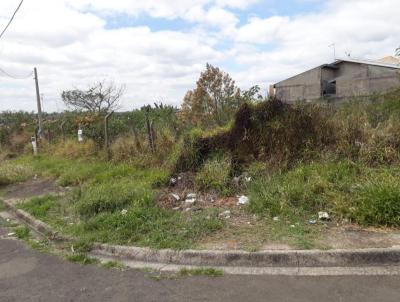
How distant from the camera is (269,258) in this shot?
12.7 feet

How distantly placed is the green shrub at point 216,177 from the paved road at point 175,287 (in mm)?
2630

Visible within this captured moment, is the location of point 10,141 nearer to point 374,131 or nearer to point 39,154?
point 39,154

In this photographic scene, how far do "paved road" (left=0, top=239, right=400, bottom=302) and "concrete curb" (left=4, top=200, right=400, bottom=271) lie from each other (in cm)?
28

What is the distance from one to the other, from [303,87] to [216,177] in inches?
577

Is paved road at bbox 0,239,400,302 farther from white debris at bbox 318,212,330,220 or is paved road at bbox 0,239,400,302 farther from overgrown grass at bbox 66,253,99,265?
white debris at bbox 318,212,330,220

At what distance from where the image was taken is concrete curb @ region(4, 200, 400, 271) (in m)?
3.71

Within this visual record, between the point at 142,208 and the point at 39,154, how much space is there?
38.0 ft

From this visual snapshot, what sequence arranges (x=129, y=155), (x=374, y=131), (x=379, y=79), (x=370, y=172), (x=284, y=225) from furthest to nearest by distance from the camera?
(x=379, y=79) → (x=129, y=155) → (x=374, y=131) → (x=370, y=172) → (x=284, y=225)

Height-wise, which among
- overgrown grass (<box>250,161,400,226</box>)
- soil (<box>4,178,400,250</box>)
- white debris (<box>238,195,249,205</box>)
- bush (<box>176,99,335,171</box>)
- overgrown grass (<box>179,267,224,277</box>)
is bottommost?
overgrown grass (<box>179,267,224,277</box>)

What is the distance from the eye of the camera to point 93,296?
11.4 feet

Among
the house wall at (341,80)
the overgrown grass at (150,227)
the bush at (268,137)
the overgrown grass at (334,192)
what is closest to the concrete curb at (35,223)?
the overgrown grass at (150,227)

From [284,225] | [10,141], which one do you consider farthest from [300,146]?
[10,141]

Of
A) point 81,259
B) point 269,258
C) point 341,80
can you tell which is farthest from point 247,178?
point 341,80

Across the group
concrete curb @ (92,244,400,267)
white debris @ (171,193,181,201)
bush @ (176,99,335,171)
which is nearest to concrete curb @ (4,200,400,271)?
concrete curb @ (92,244,400,267)
